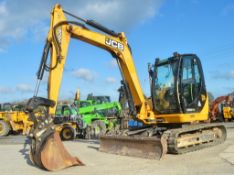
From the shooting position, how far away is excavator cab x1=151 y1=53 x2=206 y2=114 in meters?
10.9

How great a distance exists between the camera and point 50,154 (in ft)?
26.8

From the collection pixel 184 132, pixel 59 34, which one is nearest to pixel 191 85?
pixel 184 132

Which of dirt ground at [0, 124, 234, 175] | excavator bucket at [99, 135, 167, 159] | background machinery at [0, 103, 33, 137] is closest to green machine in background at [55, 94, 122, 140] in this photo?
background machinery at [0, 103, 33, 137]

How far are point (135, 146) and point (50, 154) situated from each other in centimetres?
277

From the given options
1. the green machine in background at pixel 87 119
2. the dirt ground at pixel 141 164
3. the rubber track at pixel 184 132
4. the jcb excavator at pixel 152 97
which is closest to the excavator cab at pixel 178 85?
the jcb excavator at pixel 152 97

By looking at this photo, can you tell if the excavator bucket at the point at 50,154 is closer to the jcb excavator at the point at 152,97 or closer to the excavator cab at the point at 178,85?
the jcb excavator at the point at 152,97

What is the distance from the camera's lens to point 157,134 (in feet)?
37.0

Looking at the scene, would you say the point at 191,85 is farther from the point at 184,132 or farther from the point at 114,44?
the point at 114,44

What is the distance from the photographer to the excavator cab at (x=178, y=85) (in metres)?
10.9

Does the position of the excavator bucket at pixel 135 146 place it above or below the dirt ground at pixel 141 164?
above

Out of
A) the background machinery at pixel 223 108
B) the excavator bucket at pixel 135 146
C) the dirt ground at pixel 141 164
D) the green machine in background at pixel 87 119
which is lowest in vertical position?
the dirt ground at pixel 141 164

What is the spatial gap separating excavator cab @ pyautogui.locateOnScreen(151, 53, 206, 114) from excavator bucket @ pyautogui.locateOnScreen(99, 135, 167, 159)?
5.20ft

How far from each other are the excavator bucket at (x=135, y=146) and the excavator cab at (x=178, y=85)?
62.5 inches

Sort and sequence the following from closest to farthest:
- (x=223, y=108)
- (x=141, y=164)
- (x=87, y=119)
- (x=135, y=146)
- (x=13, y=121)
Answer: (x=141, y=164) < (x=135, y=146) < (x=87, y=119) < (x=13, y=121) < (x=223, y=108)
